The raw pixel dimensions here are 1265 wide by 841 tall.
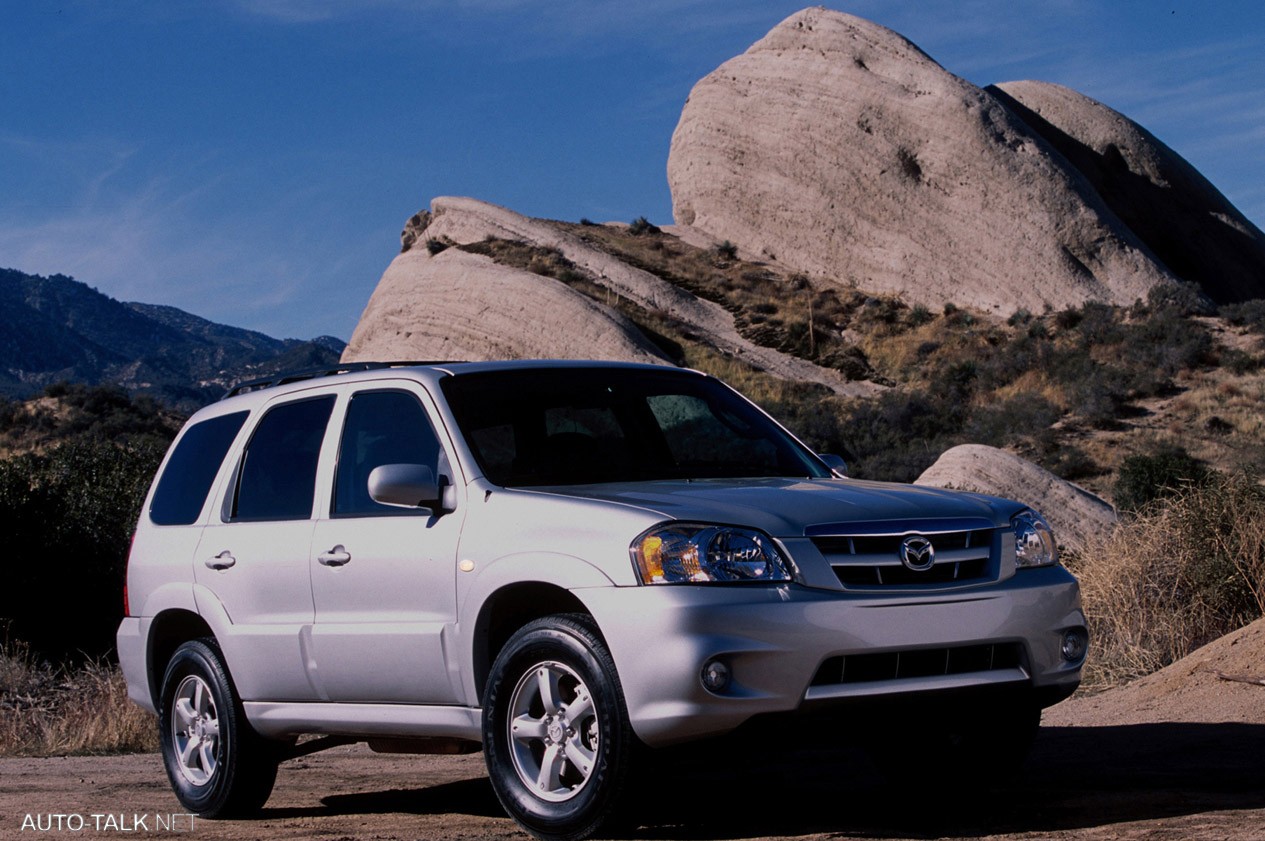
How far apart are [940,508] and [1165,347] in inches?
1551

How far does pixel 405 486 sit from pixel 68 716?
712 cm

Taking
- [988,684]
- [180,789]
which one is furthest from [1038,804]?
[180,789]

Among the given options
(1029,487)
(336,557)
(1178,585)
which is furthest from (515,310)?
(336,557)

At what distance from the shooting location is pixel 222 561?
7219 millimetres

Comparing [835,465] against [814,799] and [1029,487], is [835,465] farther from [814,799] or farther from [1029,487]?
[1029,487]

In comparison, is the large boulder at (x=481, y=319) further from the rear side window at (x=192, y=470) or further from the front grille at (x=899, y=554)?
the front grille at (x=899, y=554)

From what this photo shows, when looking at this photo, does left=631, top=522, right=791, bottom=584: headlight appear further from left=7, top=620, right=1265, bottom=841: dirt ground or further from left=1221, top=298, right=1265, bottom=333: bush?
left=1221, top=298, right=1265, bottom=333: bush

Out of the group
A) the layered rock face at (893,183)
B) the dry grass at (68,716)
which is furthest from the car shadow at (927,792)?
the layered rock face at (893,183)

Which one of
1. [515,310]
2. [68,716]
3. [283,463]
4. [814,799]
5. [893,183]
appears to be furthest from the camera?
[893,183]

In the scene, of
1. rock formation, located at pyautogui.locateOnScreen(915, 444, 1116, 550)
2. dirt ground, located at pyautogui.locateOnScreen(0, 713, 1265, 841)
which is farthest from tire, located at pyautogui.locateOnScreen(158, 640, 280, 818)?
rock formation, located at pyautogui.locateOnScreen(915, 444, 1116, 550)

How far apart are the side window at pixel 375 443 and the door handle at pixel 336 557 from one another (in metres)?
0.17

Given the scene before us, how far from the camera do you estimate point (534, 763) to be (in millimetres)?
5730

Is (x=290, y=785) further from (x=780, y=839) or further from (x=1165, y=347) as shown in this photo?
(x=1165, y=347)

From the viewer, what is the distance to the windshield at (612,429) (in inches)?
254
